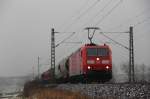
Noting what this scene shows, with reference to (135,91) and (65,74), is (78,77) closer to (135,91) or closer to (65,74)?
(65,74)

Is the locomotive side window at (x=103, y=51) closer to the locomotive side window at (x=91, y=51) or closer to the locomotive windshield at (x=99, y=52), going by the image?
the locomotive windshield at (x=99, y=52)

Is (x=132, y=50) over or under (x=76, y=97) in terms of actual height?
over

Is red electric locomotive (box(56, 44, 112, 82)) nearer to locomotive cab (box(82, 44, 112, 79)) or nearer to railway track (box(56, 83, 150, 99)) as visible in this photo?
locomotive cab (box(82, 44, 112, 79))

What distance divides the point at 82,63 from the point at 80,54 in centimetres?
146

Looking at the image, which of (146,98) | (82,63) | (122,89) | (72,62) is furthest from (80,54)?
(146,98)

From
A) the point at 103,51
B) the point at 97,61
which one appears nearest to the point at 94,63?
the point at 97,61

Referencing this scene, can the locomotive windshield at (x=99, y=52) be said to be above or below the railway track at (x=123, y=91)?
above

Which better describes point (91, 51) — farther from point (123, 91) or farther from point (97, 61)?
point (123, 91)

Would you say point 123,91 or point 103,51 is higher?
point 103,51

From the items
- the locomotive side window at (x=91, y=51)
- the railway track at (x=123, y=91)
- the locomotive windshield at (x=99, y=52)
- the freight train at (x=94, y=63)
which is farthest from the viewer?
the locomotive windshield at (x=99, y=52)

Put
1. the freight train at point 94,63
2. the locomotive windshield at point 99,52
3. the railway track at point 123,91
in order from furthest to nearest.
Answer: the locomotive windshield at point 99,52 → the freight train at point 94,63 → the railway track at point 123,91

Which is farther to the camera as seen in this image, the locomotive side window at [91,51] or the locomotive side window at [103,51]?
the locomotive side window at [103,51]

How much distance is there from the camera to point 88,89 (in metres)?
28.3

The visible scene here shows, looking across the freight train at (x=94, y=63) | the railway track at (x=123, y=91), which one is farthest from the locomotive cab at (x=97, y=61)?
the railway track at (x=123, y=91)
